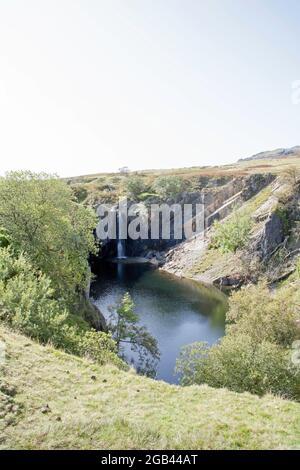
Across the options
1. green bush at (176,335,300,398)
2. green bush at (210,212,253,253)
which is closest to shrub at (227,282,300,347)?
green bush at (176,335,300,398)

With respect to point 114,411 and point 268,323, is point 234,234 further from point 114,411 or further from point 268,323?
point 114,411

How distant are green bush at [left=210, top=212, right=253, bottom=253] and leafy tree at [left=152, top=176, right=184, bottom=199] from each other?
2638 centimetres

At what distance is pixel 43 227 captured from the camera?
34219mm

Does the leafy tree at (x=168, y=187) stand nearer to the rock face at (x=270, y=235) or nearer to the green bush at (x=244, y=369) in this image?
the rock face at (x=270, y=235)

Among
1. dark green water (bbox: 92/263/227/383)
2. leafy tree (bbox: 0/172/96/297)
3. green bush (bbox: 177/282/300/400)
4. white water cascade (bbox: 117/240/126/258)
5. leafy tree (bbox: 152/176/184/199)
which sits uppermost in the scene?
leafy tree (bbox: 152/176/184/199)

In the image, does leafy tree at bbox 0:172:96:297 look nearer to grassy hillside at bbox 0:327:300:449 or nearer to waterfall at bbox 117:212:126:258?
grassy hillside at bbox 0:327:300:449

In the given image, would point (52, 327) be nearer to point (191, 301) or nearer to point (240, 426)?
point (240, 426)

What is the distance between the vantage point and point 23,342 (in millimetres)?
17328

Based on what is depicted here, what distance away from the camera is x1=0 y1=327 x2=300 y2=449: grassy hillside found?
10.5 meters

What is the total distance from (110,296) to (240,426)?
173 ft

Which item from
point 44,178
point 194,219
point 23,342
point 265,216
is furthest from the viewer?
point 194,219

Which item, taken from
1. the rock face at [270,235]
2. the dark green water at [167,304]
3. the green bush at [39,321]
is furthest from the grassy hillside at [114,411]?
the rock face at [270,235]
